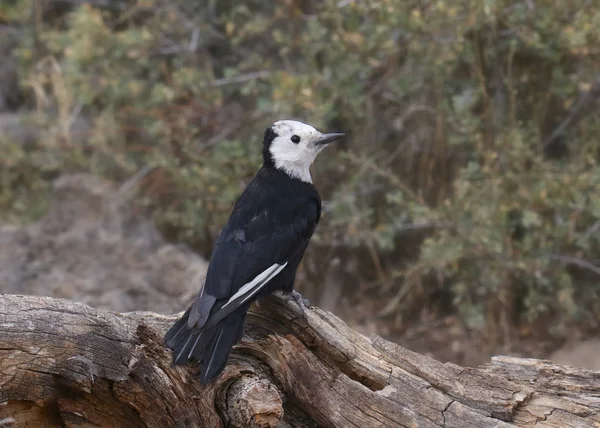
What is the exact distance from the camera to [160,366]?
2.90m

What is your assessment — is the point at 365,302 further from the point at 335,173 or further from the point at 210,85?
the point at 210,85

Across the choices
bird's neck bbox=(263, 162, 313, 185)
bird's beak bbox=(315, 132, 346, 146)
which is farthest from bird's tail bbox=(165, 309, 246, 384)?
bird's beak bbox=(315, 132, 346, 146)

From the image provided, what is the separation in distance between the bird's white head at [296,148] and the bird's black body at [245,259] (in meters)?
0.04

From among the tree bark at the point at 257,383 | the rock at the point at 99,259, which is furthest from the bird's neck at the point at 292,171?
the rock at the point at 99,259

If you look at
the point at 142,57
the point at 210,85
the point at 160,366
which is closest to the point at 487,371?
the point at 160,366

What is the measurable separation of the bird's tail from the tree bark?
3.2 inches

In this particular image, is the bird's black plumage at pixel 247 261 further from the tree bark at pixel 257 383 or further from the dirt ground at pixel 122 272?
the dirt ground at pixel 122 272

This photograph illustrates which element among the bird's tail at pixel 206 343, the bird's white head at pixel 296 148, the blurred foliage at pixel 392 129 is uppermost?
the blurred foliage at pixel 392 129

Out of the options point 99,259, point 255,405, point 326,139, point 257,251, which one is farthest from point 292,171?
point 99,259

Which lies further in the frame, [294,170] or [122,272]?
[122,272]

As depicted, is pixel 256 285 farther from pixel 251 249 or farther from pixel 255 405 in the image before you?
pixel 255 405

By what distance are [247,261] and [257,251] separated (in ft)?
0.26

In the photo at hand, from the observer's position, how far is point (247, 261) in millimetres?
3125

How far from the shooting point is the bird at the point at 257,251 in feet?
9.30
